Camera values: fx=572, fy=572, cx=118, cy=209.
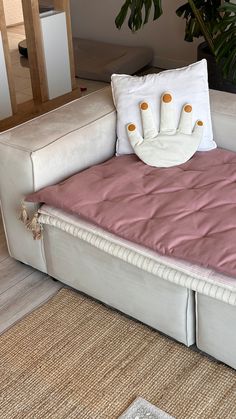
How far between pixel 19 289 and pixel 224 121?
39.6 inches

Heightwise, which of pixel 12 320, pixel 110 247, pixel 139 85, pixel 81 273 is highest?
pixel 139 85

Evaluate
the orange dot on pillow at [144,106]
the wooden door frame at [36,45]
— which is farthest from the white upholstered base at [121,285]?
the wooden door frame at [36,45]

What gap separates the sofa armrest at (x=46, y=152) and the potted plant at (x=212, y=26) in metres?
0.71

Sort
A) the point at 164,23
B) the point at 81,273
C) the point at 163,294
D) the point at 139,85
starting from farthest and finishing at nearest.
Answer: the point at 164,23 < the point at 139,85 < the point at 81,273 < the point at 163,294

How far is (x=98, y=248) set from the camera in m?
1.84

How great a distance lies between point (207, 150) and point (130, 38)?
238 cm

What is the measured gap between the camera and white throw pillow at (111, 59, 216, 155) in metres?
2.15

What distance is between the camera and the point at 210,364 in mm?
1749

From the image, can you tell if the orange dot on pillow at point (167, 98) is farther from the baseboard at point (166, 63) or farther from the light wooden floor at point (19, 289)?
the baseboard at point (166, 63)

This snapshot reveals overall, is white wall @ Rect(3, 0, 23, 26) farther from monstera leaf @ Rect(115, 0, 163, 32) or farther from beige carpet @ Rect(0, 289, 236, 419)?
beige carpet @ Rect(0, 289, 236, 419)

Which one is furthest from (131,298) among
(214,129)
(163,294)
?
(214,129)

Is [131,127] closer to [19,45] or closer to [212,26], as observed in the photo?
[212,26]

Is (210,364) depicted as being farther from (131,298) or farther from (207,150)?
(207,150)

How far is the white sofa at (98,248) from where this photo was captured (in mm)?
1656
